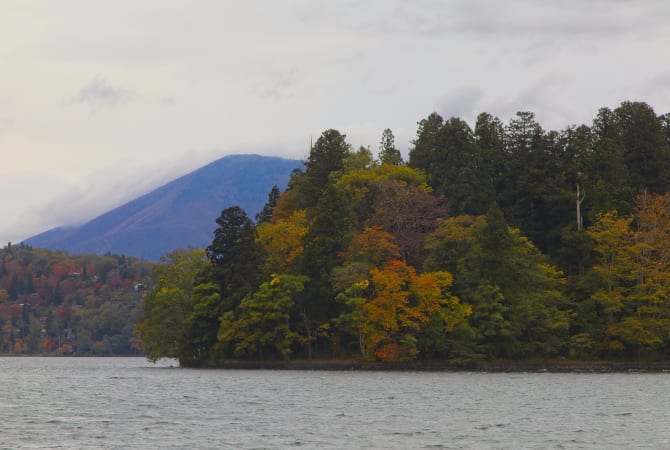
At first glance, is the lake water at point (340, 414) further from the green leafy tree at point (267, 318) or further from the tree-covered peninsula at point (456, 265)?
the green leafy tree at point (267, 318)

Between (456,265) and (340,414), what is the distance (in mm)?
54939

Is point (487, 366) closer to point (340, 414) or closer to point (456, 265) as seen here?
point (456, 265)

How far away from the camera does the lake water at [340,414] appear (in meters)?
41.5

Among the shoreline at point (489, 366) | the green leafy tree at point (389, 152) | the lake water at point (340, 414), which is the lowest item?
the lake water at point (340, 414)

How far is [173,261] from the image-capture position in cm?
12475

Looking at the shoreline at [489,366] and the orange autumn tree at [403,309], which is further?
the shoreline at [489,366]

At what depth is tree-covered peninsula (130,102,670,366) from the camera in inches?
4031

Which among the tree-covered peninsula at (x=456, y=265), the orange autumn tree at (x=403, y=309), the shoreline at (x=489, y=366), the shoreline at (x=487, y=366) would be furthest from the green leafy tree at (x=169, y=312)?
the orange autumn tree at (x=403, y=309)

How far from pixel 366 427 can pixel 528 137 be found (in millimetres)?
89773

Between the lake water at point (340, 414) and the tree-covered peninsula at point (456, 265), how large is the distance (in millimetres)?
18130

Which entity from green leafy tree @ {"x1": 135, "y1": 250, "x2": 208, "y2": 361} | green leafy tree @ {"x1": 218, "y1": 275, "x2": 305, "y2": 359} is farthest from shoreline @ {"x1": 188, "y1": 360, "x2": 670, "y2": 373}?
green leafy tree @ {"x1": 135, "y1": 250, "x2": 208, "y2": 361}

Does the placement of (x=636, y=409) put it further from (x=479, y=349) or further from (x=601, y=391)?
(x=479, y=349)

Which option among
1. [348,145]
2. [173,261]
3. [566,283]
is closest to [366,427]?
[566,283]

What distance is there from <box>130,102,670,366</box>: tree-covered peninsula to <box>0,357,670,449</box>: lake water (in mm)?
18130
